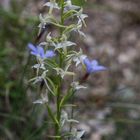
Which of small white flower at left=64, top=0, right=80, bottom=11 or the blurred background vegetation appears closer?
small white flower at left=64, top=0, right=80, bottom=11

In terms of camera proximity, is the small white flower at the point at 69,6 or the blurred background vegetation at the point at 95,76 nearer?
the small white flower at the point at 69,6

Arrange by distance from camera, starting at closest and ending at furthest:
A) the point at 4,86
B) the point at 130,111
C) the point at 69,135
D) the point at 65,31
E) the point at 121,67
Result: 1. the point at 65,31
2. the point at 69,135
3. the point at 4,86
4. the point at 130,111
5. the point at 121,67

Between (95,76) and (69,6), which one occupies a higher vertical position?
(69,6)

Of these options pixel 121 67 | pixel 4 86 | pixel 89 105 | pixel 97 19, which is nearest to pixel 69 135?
pixel 4 86

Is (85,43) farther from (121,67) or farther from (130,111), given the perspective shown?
(130,111)

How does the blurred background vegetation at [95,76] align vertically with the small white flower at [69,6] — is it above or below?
below

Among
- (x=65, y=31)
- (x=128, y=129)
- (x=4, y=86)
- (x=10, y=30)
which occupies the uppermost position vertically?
(x=65, y=31)

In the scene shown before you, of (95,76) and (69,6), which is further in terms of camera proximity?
(95,76)

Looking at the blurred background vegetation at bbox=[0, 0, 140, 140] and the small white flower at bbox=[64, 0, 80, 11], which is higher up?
the small white flower at bbox=[64, 0, 80, 11]
